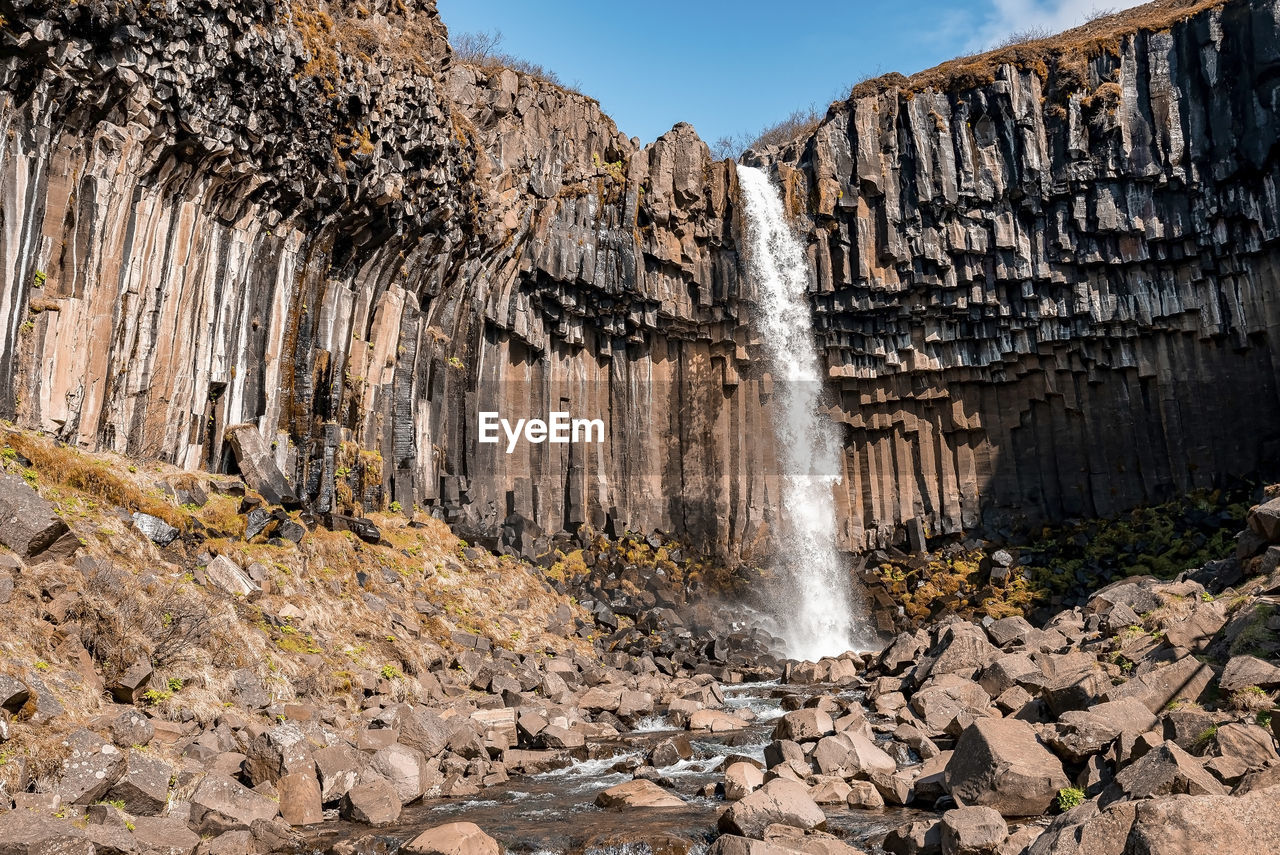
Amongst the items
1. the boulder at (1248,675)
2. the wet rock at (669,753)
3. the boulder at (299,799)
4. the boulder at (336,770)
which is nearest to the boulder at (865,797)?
the wet rock at (669,753)

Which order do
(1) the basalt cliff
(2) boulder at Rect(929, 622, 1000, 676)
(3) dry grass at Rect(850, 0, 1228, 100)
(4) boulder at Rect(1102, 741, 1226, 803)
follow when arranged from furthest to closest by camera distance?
(3) dry grass at Rect(850, 0, 1228, 100) → (1) the basalt cliff → (2) boulder at Rect(929, 622, 1000, 676) → (4) boulder at Rect(1102, 741, 1226, 803)

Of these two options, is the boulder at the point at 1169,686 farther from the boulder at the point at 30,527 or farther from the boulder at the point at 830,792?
the boulder at the point at 30,527

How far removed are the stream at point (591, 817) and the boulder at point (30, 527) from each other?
474 centimetres

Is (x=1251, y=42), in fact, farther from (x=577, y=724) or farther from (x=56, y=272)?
(x=56, y=272)

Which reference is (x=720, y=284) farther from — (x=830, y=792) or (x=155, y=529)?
(x=830, y=792)

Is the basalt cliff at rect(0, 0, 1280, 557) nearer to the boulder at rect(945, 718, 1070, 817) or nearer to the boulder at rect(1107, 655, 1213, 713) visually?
the boulder at rect(945, 718, 1070, 817)

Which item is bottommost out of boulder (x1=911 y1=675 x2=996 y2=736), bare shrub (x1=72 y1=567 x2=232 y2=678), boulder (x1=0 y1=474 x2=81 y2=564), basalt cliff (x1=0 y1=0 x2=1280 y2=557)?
boulder (x1=911 y1=675 x2=996 y2=736)

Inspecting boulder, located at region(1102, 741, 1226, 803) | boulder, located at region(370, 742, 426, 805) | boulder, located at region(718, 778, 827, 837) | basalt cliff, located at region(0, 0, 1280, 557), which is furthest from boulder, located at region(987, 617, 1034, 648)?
basalt cliff, located at region(0, 0, 1280, 557)

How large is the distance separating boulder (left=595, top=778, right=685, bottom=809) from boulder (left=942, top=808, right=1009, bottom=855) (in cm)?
340

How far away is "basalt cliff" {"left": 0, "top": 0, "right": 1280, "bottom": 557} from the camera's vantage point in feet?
65.7

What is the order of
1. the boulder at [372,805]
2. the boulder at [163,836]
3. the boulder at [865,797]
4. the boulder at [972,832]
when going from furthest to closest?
the boulder at [865,797] → the boulder at [372,805] → the boulder at [163,836] → the boulder at [972,832]

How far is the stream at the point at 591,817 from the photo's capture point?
28.3ft

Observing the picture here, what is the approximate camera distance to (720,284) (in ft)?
98.1

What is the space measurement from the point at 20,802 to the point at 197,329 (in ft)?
41.9
